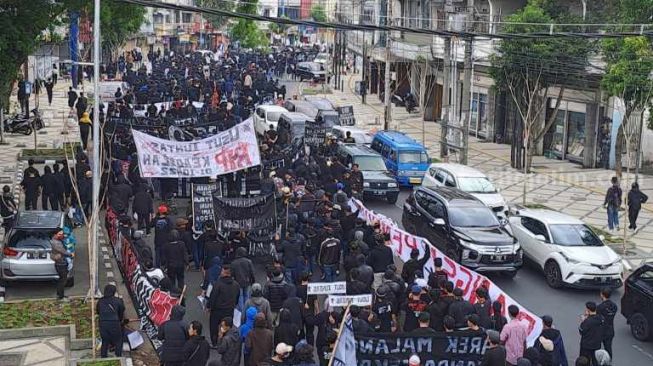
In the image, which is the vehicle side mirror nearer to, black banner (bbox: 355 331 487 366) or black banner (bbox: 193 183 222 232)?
black banner (bbox: 193 183 222 232)

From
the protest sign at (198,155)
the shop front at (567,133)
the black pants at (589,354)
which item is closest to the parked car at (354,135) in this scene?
the shop front at (567,133)

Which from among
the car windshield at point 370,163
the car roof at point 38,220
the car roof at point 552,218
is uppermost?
the car roof at point 38,220

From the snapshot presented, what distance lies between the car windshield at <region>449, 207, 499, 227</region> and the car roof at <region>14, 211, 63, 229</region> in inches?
342

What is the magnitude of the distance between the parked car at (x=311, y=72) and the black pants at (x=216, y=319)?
61.9m

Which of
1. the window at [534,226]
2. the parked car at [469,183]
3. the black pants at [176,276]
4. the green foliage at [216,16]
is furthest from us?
the green foliage at [216,16]

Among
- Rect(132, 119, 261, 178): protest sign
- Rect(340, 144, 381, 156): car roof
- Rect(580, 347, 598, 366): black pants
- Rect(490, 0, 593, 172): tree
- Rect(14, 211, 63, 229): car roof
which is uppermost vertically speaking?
Rect(490, 0, 593, 172): tree

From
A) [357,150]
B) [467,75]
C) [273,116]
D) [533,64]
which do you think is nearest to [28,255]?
[357,150]

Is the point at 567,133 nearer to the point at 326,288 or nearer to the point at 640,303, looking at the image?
the point at 640,303

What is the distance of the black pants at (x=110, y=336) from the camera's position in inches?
539

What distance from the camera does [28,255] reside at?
17.5 meters

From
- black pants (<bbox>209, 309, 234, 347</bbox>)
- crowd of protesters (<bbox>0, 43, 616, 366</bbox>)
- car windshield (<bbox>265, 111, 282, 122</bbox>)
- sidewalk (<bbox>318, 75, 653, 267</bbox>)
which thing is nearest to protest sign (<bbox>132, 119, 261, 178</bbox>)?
crowd of protesters (<bbox>0, 43, 616, 366</bbox>)

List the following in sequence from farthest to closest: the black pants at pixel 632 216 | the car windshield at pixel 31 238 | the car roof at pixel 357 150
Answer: the car roof at pixel 357 150, the black pants at pixel 632 216, the car windshield at pixel 31 238

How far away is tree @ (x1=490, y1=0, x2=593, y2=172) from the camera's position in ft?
108

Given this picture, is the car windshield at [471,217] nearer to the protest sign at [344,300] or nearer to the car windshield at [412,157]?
the protest sign at [344,300]
